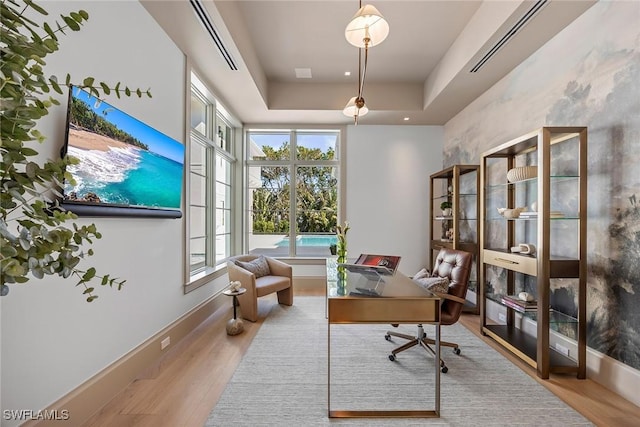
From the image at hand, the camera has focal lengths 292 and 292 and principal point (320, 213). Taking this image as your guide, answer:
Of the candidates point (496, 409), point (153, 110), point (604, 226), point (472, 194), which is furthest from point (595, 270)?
point (153, 110)

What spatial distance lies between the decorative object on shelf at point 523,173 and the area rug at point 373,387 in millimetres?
1771

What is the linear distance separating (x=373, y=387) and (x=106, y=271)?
2207 mm

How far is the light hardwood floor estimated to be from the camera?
197 centimetres

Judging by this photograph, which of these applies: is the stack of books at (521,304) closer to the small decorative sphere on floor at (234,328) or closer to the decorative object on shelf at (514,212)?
the decorative object on shelf at (514,212)

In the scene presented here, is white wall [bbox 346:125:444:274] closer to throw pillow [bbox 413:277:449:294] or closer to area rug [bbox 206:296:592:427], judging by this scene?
area rug [bbox 206:296:592:427]

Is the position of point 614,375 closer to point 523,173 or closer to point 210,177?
point 523,173

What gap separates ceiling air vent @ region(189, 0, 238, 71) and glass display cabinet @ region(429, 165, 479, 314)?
3271mm

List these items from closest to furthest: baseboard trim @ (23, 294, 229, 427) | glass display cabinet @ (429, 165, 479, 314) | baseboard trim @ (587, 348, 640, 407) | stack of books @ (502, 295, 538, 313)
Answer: baseboard trim @ (23, 294, 229, 427)
baseboard trim @ (587, 348, 640, 407)
stack of books @ (502, 295, 538, 313)
glass display cabinet @ (429, 165, 479, 314)

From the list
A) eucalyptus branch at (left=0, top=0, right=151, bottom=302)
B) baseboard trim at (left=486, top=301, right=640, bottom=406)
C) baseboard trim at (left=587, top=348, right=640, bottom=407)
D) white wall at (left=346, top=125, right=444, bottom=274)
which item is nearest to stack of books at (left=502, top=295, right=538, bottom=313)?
baseboard trim at (left=486, top=301, right=640, bottom=406)

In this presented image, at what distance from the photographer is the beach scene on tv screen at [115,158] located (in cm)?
183

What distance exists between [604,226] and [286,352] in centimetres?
300

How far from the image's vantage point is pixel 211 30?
2.84 meters

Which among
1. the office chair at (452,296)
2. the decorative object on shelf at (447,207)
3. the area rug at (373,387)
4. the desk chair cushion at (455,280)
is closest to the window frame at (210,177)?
the area rug at (373,387)

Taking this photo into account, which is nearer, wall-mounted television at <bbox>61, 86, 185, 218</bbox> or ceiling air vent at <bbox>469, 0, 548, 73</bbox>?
wall-mounted television at <bbox>61, 86, 185, 218</bbox>
